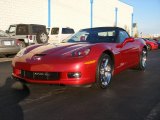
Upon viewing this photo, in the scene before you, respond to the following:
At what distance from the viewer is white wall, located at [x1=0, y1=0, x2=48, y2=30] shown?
2119cm

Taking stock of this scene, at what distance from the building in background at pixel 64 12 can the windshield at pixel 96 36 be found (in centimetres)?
1435

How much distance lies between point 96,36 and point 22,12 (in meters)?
16.7

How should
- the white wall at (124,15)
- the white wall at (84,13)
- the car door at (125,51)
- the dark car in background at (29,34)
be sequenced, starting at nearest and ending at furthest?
the car door at (125,51) < the dark car in background at (29,34) < the white wall at (84,13) < the white wall at (124,15)

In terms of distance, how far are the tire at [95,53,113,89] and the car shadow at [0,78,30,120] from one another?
1359 mm

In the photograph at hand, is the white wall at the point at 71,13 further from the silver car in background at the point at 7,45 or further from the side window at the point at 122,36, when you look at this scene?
the side window at the point at 122,36

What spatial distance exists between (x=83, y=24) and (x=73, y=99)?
98.3ft

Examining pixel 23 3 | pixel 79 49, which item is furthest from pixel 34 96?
pixel 23 3

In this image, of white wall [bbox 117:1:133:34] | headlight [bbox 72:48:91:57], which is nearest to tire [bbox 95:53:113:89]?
headlight [bbox 72:48:91:57]

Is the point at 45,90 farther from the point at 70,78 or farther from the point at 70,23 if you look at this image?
the point at 70,23

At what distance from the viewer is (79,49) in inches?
233

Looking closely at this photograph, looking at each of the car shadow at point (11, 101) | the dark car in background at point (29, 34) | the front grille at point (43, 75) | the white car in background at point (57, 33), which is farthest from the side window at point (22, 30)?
the front grille at point (43, 75)

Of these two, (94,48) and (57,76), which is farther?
(94,48)

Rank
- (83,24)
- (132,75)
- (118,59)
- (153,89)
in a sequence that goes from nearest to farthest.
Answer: (153,89) < (118,59) < (132,75) < (83,24)

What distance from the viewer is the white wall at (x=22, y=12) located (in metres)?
21.2
